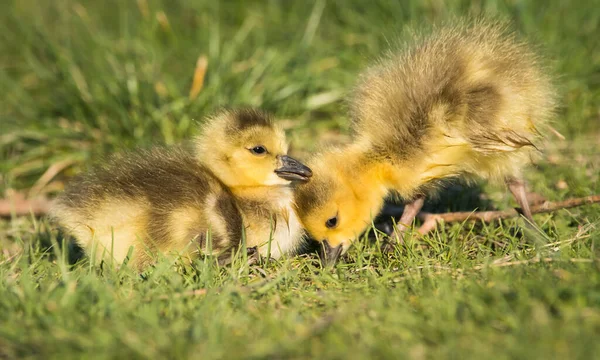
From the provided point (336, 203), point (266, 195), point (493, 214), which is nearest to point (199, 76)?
point (266, 195)

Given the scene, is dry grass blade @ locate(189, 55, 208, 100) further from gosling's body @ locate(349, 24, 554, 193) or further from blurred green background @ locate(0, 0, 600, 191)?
gosling's body @ locate(349, 24, 554, 193)

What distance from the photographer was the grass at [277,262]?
2066 millimetres

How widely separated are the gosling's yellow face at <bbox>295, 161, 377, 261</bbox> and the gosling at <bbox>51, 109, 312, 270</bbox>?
2.5 inches

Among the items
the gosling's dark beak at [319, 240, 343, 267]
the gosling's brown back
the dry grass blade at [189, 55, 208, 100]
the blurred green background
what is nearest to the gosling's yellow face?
the gosling's dark beak at [319, 240, 343, 267]

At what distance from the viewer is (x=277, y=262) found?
2.97 m

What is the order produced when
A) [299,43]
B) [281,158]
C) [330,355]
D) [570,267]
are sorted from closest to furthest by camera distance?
[330,355], [570,267], [281,158], [299,43]

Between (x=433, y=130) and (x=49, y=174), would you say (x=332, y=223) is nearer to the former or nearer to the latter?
(x=433, y=130)

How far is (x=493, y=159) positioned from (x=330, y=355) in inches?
54.8

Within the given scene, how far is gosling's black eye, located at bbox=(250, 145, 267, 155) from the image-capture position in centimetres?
312

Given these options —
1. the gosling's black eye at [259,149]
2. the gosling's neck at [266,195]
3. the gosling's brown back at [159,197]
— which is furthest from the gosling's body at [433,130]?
A: the gosling's brown back at [159,197]

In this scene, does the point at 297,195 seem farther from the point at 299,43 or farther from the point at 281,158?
the point at 299,43

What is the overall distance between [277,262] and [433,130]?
0.80 meters

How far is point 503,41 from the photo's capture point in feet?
10.4

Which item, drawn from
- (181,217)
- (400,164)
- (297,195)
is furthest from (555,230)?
(181,217)
